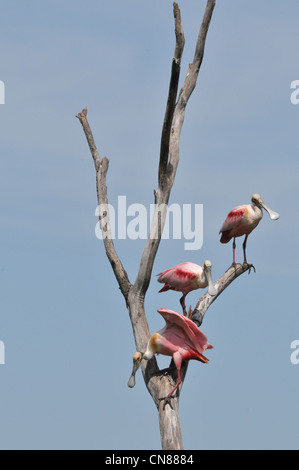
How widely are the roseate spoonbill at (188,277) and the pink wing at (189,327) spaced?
59 cm

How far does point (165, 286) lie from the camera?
514 inches

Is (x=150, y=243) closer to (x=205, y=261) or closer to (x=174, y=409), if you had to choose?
(x=205, y=261)

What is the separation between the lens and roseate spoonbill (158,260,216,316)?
475 inches

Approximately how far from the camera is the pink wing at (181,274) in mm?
12250

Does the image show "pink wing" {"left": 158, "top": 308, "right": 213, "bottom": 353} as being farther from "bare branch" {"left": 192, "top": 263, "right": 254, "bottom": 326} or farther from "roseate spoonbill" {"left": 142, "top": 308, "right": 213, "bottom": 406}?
"bare branch" {"left": 192, "top": 263, "right": 254, "bottom": 326}

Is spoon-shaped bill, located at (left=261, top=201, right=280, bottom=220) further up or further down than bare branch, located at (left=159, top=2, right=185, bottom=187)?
further down

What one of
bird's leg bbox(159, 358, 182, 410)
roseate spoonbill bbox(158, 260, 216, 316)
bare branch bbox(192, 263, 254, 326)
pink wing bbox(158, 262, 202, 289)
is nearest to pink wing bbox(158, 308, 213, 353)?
bird's leg bbox(159, 358, 182, 410)

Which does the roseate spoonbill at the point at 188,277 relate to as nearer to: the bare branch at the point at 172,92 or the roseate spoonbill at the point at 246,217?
the bare branch at the point at 172,92

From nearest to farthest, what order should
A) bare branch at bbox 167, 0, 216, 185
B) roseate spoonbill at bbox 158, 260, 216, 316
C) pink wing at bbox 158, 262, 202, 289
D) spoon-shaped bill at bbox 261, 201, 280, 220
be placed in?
roseate spoonbill at bbox 158, 260, 216, 316, pink wing at bbox 158, 262, 202, 289, bare branch at bbox 167, 0, 216, 185, spoon-shaped bill at bbox 261, 201, 280, 220

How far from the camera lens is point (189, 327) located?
11688 millimetres

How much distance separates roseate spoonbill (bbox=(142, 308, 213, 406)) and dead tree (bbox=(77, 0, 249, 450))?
413mm

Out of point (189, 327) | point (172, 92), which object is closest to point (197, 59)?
point (172, 92)

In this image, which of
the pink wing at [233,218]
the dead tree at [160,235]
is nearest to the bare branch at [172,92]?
the dead tree at [160,235]
